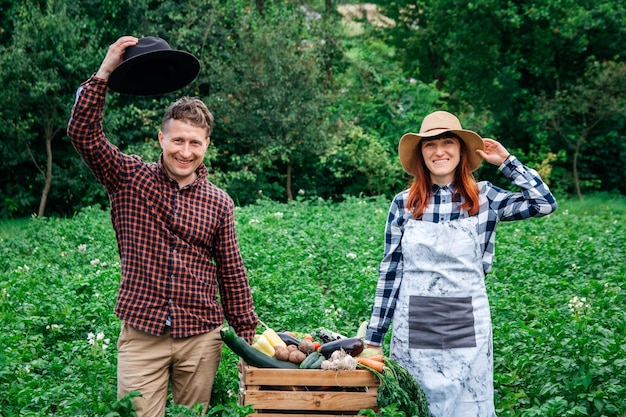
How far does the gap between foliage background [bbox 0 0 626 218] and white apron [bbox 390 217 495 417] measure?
14.7 meters

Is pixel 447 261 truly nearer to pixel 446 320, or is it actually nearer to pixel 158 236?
pixel 446 320

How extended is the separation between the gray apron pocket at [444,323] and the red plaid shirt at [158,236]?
1.03m

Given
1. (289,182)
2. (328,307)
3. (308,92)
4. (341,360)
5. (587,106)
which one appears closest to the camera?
(341,360)

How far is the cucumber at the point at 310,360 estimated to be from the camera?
350 cm

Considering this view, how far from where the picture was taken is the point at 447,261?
358 centimetres

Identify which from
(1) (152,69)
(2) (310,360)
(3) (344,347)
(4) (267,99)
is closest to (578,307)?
(3) (344,347)

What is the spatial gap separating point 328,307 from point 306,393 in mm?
2899

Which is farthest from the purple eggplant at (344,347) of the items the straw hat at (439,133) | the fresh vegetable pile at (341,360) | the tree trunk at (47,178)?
the tree trunk at (47,178)

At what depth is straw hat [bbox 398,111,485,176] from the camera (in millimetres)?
3689

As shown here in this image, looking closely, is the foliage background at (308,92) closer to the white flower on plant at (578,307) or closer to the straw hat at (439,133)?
the white flower on plant at (578,307)

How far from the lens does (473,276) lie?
3.60 meters

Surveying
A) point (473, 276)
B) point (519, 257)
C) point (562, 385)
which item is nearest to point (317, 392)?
point (473, 276)

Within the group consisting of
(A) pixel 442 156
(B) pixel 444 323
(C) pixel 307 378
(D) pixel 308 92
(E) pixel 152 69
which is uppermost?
(D) pixel 308 92

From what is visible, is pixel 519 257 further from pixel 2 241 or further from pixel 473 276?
pixel 2 241
